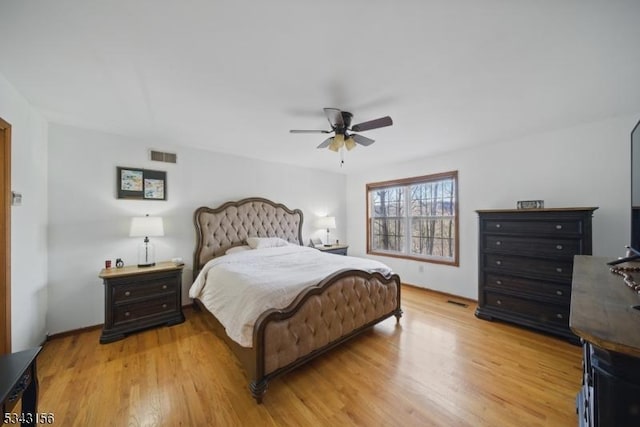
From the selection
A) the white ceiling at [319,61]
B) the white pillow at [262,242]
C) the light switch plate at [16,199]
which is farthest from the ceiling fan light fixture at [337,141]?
the light switch plate at [16,199]

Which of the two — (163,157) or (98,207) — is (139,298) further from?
(163,157)

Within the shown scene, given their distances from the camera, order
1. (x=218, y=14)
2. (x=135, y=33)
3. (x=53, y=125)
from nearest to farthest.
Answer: (x=218, y=14), (x=135, y=33), (x=53, y=125)

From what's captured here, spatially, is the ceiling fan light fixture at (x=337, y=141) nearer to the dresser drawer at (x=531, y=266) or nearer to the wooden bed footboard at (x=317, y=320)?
the wooden bed footboard at (x=317, y=320)

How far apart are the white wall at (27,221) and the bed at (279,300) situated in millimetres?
1430

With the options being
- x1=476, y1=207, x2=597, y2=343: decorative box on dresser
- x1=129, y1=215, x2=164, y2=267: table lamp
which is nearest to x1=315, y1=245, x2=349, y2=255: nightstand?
x1=476, y1=207, x2=597, y2=343: decorative box on dresser

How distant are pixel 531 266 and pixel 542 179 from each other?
4.00 ft

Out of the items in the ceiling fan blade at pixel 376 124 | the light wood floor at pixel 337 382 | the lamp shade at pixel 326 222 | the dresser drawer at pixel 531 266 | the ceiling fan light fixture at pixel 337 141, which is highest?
the ceiling fan blade at pixel 376 124

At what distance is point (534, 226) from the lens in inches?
109

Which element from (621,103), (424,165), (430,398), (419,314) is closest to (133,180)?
(430,398)

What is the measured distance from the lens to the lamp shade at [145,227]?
9.42 feet

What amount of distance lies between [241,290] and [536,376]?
2642mm

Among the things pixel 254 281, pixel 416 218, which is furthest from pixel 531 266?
pixel 254 281

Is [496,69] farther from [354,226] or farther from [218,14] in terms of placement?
[354,226]

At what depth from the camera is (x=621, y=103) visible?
7.56 feet
